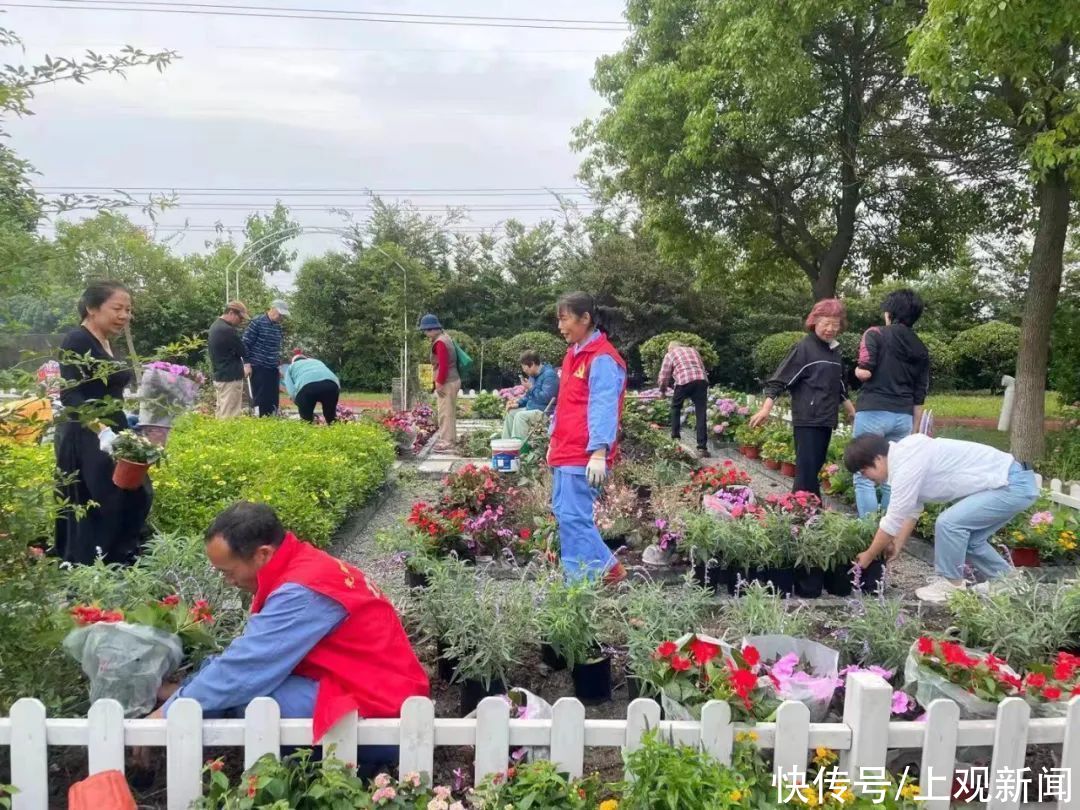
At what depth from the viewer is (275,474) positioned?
5.21 metres

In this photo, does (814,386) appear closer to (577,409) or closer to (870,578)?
(870,578)

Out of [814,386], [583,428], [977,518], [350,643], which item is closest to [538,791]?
[350,643]

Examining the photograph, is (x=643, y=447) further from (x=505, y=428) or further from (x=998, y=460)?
(x=998, y=460)

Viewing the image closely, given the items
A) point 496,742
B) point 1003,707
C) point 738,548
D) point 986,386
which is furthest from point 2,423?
point 986,386

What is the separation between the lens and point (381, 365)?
22.2 metres

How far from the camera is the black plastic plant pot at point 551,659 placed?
2951 mm

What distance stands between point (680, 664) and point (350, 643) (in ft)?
3.05

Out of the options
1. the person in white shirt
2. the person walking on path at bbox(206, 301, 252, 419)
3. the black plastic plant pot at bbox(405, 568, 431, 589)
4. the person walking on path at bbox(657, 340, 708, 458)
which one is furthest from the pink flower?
the person walking on path at bbox(206, 301, 252, 419)

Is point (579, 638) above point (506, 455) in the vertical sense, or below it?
below

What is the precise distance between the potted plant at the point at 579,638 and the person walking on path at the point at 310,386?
595 centimetres

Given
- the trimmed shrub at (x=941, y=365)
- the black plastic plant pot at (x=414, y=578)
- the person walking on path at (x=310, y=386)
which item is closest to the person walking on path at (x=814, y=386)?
the black plastic plant pot at (x=414, y=578)

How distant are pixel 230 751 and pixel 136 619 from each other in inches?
19.4

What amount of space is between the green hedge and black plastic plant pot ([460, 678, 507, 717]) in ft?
7.10

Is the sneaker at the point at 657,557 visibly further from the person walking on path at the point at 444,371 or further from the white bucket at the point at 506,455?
the person walking on path at the point at 444,371
